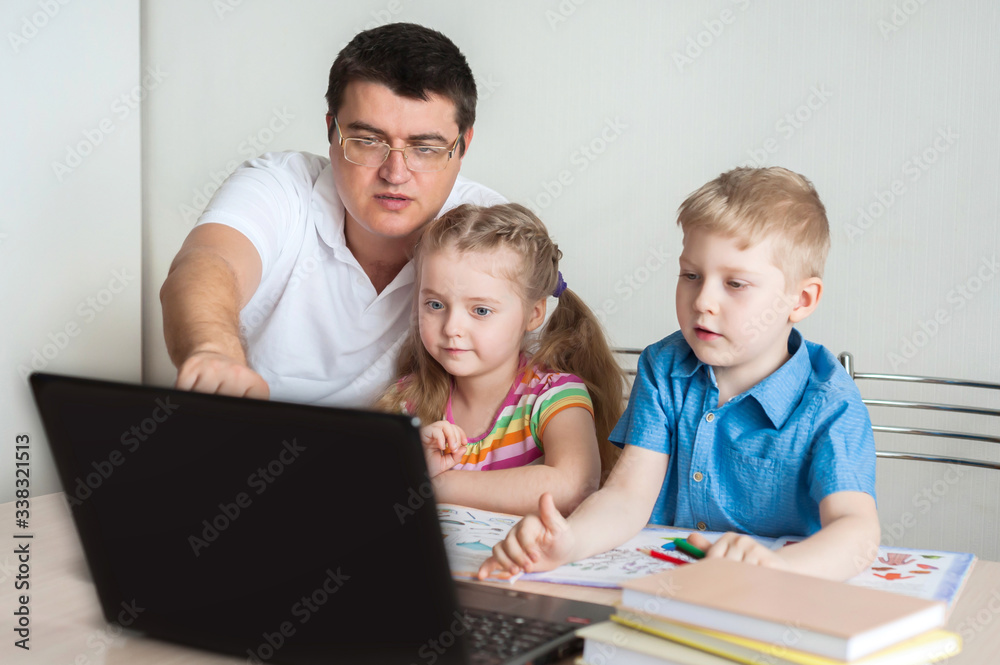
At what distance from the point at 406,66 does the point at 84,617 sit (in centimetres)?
100

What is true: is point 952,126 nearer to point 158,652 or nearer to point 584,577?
point 584,577

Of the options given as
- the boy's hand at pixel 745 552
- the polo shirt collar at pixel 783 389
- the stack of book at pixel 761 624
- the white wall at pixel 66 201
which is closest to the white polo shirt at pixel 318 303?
the polo shirt collar at pixel 783 389

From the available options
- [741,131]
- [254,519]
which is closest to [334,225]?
[741,131]

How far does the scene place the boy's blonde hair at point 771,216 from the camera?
40.5 inches

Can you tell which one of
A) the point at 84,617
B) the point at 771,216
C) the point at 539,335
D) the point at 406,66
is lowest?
the point at 84,617

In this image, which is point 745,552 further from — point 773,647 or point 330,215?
point 330,215

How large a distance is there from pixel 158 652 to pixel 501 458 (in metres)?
0.71

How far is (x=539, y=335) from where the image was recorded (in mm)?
1498

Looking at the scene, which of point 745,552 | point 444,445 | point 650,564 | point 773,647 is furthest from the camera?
point 444,445

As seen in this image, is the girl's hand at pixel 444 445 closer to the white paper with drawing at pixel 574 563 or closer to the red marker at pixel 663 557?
the white paper with drawing at pixel 574 563

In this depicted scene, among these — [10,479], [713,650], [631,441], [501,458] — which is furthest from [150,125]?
[713,650]

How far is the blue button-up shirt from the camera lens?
3.35ft

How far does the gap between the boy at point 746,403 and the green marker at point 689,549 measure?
0.26ft

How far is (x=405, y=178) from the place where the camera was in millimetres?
1464
